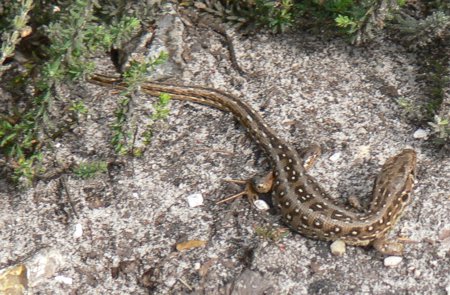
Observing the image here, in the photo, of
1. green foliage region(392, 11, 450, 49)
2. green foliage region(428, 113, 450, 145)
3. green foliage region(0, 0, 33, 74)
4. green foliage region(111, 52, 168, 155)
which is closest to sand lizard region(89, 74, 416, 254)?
green foliage region(428, 113, 450, 145)

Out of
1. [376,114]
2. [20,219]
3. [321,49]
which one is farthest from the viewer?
[321,49]

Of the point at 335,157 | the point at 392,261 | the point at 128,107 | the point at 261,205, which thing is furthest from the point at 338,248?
the point at 128,107

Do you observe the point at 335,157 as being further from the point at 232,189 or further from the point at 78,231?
the point at 78,231

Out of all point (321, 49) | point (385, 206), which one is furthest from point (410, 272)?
point (321, 49)

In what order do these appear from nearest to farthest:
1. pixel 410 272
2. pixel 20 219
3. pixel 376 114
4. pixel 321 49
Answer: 1. pixel 410 272
2. pixel 20 219
3. pixel 376 114
4. pixel 321 49

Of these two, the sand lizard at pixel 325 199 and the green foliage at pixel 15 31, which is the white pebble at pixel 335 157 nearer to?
the sand lizard at pixel 325 199

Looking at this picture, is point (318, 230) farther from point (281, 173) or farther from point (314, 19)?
point (314, 19)

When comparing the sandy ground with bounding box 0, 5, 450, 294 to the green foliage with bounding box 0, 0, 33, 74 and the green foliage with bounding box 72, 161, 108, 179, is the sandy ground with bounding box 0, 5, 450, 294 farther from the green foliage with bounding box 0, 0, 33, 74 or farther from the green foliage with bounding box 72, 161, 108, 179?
the green foliage with bounding box 0, 0, 33, 74

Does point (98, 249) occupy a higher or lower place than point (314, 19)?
lower
